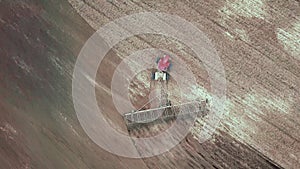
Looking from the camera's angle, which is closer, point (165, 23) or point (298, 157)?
point (298, 157)

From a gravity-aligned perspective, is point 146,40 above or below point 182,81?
above

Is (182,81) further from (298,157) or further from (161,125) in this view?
(298,157)

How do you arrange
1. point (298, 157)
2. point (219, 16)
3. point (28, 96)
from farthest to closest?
point (219, 16), point (28, 96), point (298, 157)

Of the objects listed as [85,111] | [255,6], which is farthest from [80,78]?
[255,6]

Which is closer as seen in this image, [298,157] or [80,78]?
[298,157]

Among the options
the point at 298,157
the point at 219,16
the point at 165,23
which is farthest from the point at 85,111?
the point at 298,157

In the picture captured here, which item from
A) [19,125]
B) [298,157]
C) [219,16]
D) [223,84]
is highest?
[19,125]

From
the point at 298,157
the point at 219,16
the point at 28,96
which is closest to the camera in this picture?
the point at 298,157

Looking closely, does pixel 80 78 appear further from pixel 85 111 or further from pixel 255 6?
pixel 255 6

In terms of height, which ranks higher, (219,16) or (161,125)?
(219,16)
